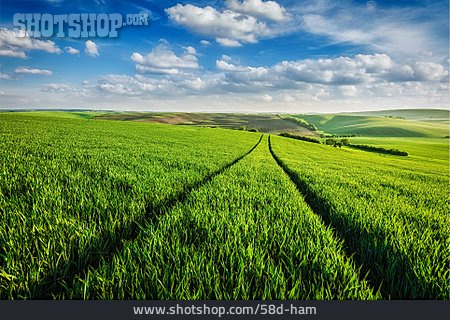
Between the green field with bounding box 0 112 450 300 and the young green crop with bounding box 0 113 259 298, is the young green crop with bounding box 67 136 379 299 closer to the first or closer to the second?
the green field with bounding box 0 112 450 300

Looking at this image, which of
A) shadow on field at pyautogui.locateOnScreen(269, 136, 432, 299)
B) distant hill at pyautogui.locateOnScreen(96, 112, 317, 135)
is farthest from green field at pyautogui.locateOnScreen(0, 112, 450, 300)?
distant hill at pyautogui.locateOnScreen(96, 112, 317, 135)

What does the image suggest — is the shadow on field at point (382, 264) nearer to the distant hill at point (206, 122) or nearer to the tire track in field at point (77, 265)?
the tire track in field at point (77, 265)

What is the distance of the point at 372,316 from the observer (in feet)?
4.92

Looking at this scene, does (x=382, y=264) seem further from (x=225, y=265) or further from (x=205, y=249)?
(x=205, y=249)

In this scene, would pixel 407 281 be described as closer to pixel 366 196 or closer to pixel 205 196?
pixel 205 196

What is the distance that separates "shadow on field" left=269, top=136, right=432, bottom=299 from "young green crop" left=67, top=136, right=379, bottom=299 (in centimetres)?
18

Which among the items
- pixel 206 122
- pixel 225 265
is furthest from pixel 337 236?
pixel 206 122

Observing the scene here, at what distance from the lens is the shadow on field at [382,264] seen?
1969 mm

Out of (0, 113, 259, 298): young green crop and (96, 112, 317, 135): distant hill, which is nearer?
(0, 113, 259, 298): young green crop

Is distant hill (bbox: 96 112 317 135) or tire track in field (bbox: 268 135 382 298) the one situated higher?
distant hill (bbox: 96 112 317 135)

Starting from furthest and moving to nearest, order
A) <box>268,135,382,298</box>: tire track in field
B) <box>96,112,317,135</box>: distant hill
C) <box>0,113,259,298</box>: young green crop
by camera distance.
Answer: <box>96,112,317,135</box>: distant hill → <box>268,135,382,298</box>: tire track in field → <box>0,113,259,298</box>: young green crop

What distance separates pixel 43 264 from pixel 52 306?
24.7 inches

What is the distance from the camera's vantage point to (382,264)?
92.7 inches

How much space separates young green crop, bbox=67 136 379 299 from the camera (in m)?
1.64
